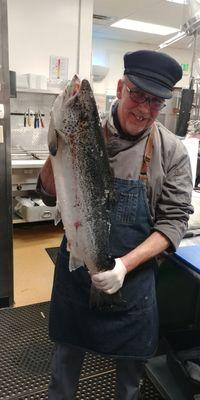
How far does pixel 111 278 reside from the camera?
3.57 ft

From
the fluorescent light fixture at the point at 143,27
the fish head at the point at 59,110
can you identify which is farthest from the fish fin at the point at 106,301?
the fluorescent light fixture at the point at 143,27

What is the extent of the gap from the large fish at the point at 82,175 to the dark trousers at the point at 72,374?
0.36 metres

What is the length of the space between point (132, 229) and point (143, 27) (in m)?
6.30

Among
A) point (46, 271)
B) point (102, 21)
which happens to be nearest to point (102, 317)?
point (46, 271)

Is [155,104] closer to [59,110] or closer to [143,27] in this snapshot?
[59,110]

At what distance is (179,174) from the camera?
1.24 metres

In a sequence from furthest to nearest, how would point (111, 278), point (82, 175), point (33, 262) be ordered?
point (33, 262)
point (111, 278)
point (82, 175)

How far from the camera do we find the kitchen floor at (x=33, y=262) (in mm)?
2764

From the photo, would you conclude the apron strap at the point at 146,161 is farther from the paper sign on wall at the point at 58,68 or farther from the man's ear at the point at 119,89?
the paper sign on wall at the point at 58,68

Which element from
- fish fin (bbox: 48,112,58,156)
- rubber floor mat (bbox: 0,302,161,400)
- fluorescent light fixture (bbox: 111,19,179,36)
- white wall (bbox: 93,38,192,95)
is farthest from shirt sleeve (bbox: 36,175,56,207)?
white wall (bbox: 93,38,192,95)

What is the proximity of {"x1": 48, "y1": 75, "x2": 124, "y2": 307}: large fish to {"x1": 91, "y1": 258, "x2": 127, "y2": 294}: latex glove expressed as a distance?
18 mm

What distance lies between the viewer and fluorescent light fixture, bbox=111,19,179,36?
6.20m

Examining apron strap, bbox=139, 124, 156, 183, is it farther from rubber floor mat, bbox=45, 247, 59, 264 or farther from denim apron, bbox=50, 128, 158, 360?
rubber floor mat, bbox=45, 247, 59, 264

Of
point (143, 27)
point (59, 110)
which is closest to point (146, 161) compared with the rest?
point (59, 110)
